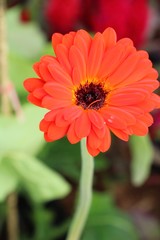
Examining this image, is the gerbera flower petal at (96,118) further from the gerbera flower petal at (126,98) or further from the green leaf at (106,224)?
the green leaf at (106,224)

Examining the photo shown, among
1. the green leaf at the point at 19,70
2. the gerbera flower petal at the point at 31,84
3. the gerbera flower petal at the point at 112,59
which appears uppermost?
the gerbera flower petal at the point at 31,84

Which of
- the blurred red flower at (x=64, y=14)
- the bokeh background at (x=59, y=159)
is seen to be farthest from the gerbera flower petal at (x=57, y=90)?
the blurred red flower at (x=64, y=14)

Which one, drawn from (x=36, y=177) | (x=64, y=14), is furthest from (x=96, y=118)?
(x=64, y=14)

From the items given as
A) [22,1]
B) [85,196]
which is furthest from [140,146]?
[22,1]

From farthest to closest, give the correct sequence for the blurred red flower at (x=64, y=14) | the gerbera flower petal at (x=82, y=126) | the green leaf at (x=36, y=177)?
the blurred red flower at (x=64, y=14) < the green leaf at (x=36, y=177) < the gerbera flower petal at (x=82, y=126)

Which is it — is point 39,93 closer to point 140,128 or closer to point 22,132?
point 140,128

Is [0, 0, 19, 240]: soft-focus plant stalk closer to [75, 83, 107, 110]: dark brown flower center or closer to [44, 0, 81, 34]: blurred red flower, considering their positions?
[44, 0, 81, 34]: blurred red flower
